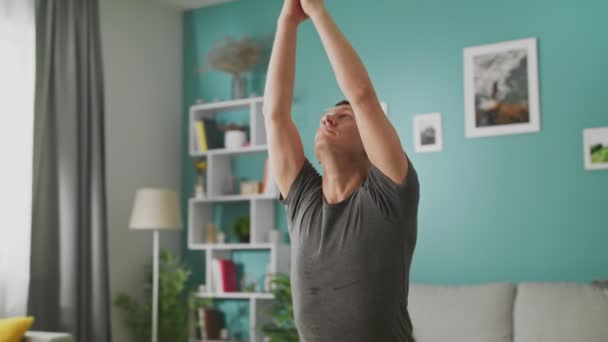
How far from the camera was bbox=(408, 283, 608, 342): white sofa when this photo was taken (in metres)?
3.29

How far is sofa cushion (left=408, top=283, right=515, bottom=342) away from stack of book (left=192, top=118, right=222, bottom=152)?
1.98 m

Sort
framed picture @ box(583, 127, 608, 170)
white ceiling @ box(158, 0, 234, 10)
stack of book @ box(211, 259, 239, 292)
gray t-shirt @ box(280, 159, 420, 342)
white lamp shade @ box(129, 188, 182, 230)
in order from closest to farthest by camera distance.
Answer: gray t-shirt @ box(280, 159, 420, 342), framed picture @ box(583, 127, 608, 170), white lamp shade @ box(129, 188, 182, 230), stack of book @ box(211, 259, 239, 292), white ceiling @ box(158, 0, 234, 10)

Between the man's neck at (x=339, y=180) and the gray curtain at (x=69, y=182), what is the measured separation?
3396 mm

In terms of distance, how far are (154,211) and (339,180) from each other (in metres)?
3.51

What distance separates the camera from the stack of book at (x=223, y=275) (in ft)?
15.7

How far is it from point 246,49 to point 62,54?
122 cm

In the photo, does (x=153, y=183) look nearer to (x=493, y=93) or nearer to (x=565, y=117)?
(x=493, y=93)

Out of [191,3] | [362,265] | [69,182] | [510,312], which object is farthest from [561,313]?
[191,3]

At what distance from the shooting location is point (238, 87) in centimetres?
494

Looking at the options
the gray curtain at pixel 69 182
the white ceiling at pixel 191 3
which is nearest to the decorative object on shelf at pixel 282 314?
the gray curtain at pixel 69 182

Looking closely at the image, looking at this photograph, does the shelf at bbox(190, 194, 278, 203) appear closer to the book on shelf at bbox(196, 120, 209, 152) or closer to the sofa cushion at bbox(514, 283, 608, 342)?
the book on shelf at bbox(196, 120, 209, 152)

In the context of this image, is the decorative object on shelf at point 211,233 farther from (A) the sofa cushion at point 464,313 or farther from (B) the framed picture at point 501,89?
(B) the framed picture at point 501,89

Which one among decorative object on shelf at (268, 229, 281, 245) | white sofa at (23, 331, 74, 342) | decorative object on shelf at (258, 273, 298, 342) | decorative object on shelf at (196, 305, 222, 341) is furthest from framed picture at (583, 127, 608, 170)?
white sofa at (23, 331, 74, 342)

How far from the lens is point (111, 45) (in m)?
4.95
